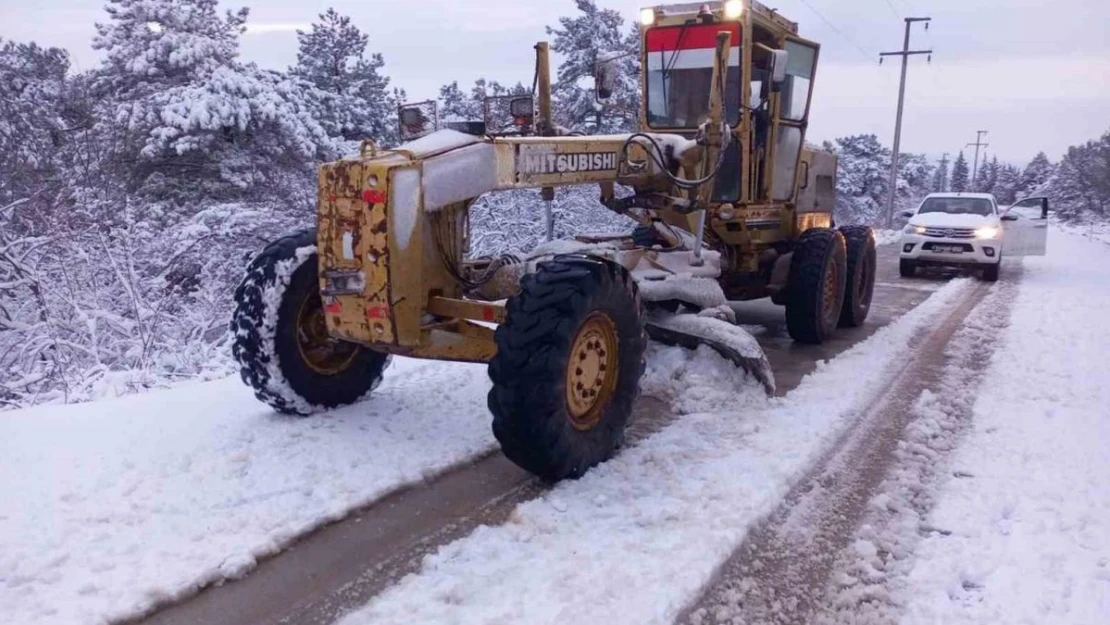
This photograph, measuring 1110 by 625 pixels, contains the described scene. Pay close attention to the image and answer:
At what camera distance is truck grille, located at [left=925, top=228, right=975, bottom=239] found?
13.7 meters

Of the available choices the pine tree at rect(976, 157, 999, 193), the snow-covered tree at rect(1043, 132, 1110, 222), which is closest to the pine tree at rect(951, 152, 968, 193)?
the pine tree at rect(976, 157, 999, 193)

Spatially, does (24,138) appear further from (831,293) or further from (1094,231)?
(1094,231)

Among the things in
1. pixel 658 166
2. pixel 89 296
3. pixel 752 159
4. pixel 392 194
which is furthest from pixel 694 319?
pixel 89 296

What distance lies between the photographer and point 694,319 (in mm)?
6242

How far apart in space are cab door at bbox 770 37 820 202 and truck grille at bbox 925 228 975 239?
21.4 feet

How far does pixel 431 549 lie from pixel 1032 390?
16.4 feet

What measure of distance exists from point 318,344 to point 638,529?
2.41 meters

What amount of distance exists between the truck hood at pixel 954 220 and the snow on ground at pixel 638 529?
9.51 metres

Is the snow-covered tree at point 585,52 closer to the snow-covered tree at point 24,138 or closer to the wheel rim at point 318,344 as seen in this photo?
the snow-covered tree at point 24,138

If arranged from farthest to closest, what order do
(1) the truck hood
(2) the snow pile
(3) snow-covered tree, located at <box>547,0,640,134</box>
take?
1. (3) snow-covered tree, located at <box>547,0,640,134</box>
2. (1) the truck hood
3. (2) the snow pile

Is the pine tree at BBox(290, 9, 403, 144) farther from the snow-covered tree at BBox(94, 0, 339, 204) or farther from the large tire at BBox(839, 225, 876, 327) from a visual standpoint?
the large tire at BBox(839, 225, 876, 327)

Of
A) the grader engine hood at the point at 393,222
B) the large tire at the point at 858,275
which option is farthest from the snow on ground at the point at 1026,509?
the grader engine hood at the point at 393,222

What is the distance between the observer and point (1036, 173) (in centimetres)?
10775

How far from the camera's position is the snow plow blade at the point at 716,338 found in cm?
595
